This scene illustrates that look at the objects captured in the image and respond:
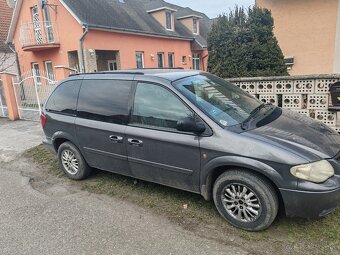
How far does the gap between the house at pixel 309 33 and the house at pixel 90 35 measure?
9.16 meters

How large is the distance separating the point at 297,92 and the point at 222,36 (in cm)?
232

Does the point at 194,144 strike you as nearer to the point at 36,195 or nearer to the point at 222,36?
the point at 36,195

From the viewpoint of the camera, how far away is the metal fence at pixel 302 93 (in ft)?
16.6

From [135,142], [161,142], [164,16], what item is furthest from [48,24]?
[161,142]

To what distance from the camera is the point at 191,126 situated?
302 cm

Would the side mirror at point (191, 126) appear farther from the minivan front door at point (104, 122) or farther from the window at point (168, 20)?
the window at point (168, 20)

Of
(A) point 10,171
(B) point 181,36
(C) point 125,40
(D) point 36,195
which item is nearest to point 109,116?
(D) point 36,195

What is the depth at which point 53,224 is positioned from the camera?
3.34 m

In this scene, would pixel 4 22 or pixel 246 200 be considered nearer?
pixel 246 200

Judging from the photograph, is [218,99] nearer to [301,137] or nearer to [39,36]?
[301,137]

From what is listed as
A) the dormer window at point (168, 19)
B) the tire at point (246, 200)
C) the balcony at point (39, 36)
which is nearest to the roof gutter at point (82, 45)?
the balcony at point (39, 36)

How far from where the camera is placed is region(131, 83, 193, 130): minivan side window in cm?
328

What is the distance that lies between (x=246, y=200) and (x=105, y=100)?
7.62ft

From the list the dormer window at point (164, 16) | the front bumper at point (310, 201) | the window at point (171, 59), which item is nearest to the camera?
the front bumper at point (310, 201)
